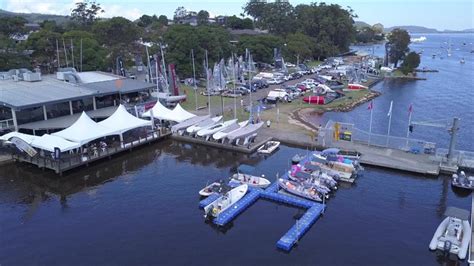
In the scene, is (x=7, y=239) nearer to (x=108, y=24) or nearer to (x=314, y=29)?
(x=108, y=24)

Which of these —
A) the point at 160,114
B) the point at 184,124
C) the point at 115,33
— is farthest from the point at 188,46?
the point at 184,124

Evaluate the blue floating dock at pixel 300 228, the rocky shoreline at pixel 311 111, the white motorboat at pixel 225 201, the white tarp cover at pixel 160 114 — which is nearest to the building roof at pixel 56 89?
the white tarp cover at pixel 160 114

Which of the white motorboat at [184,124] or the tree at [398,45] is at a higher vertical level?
the tree at [398,45]

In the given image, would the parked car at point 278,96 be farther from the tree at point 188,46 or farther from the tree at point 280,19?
the tree at point 280,19

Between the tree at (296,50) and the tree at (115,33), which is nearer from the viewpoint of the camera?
the tree at (115,33)

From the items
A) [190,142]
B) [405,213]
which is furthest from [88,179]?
[405,213]

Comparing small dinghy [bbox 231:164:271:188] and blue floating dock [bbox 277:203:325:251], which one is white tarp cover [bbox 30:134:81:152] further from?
blue floating dock [bbox 277:203:325:251]
